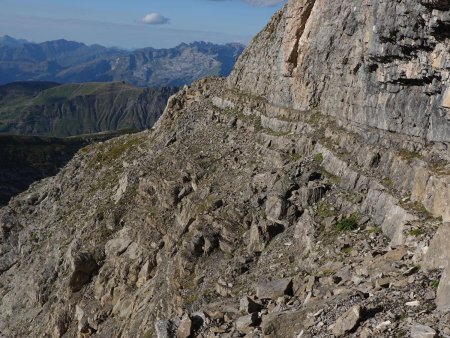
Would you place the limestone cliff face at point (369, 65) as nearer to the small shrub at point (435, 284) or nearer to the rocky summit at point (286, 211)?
the rocky summit at point (286, 211)

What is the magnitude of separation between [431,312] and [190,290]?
813 inches

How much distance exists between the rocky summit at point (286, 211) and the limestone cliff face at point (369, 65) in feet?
0.46

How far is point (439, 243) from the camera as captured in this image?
1842cm

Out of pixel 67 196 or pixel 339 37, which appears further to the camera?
pixel 67 196

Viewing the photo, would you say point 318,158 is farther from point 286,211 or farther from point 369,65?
point 369,65

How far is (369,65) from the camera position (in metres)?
34.2

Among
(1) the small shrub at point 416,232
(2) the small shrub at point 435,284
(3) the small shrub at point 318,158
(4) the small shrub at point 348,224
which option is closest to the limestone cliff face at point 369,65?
(3) the small shrub at point 318,158

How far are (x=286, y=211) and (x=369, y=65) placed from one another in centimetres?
1262

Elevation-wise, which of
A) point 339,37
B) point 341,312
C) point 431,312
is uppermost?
point 339,37

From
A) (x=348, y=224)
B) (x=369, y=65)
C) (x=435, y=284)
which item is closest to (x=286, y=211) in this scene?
(x=348, y=224)

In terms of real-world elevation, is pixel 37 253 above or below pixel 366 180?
below

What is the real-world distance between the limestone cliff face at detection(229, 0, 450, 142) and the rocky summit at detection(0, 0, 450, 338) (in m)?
0.14

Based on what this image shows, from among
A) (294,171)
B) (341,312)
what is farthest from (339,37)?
(341,312)

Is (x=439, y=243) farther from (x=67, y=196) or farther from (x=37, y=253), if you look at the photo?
(x=67, y=196)
